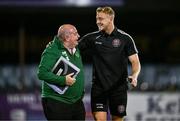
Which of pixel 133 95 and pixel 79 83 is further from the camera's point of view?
pixel 133 95

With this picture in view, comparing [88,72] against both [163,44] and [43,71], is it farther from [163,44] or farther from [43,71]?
[43,71]

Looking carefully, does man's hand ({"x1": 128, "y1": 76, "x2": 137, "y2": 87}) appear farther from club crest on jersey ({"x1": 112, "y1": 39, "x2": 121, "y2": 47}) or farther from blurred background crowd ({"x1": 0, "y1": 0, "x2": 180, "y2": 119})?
blurred background crowd ({"x1": 0, "y1": 0, "x2": 180, "y2": 119})

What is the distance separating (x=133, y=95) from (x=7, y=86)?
2037 mm

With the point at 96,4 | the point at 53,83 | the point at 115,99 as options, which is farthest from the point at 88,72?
the point at 53,83

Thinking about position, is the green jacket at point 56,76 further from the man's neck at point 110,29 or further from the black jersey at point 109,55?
the man's neck at point 110,29

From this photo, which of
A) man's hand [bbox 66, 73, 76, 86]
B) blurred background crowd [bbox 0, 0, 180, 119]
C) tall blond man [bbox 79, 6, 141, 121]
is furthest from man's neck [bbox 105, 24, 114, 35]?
blurred background crowd [bbox 0, 0, 180, 119]

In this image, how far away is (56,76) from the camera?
18.7ft

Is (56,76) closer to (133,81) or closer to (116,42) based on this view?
(133,81)

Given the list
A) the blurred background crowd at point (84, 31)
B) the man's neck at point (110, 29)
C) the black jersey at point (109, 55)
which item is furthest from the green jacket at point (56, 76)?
the blurred background crowd at point (84, 31)

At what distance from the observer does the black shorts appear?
649 centimetres

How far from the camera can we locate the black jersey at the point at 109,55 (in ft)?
20.9

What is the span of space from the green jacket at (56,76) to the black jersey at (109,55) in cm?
46

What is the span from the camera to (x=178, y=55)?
42.1 feet

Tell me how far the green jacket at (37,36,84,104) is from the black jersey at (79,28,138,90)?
46 centimetres
